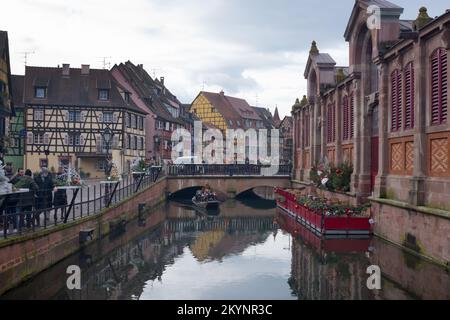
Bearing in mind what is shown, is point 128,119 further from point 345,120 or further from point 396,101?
point 396,101

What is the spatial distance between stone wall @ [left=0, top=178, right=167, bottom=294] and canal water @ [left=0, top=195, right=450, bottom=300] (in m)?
0.33

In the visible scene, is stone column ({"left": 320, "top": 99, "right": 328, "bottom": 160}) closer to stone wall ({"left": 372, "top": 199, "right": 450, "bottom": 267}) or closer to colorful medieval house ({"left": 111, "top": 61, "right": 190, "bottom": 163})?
stone wall ({"left": 372, "top": 199, "right": 450, "bottom": 267})

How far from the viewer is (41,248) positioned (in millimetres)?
17594

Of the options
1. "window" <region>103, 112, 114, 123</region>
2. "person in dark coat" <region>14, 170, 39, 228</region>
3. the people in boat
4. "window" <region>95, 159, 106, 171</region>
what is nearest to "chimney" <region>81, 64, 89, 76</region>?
"window" <region>103, 112, 114, 123</region>

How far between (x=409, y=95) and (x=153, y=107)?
49128 millimetres

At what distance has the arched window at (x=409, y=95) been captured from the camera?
2241 cm

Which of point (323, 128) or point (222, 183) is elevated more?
point (323, 128)

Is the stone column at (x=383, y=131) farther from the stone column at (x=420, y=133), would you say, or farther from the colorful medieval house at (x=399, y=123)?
the stone column at (x=420, y=133)

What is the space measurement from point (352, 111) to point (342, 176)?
413 cm

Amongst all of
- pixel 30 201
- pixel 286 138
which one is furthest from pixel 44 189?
pixel 286 138

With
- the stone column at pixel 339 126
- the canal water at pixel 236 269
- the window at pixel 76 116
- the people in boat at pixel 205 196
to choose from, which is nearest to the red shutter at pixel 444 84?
the canal water at pixel 236 269

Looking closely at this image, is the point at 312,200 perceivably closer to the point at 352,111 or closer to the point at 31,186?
the point at 352,111

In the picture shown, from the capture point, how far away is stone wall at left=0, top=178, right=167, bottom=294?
14.9 metres

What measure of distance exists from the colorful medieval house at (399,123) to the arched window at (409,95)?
42 millimetres
